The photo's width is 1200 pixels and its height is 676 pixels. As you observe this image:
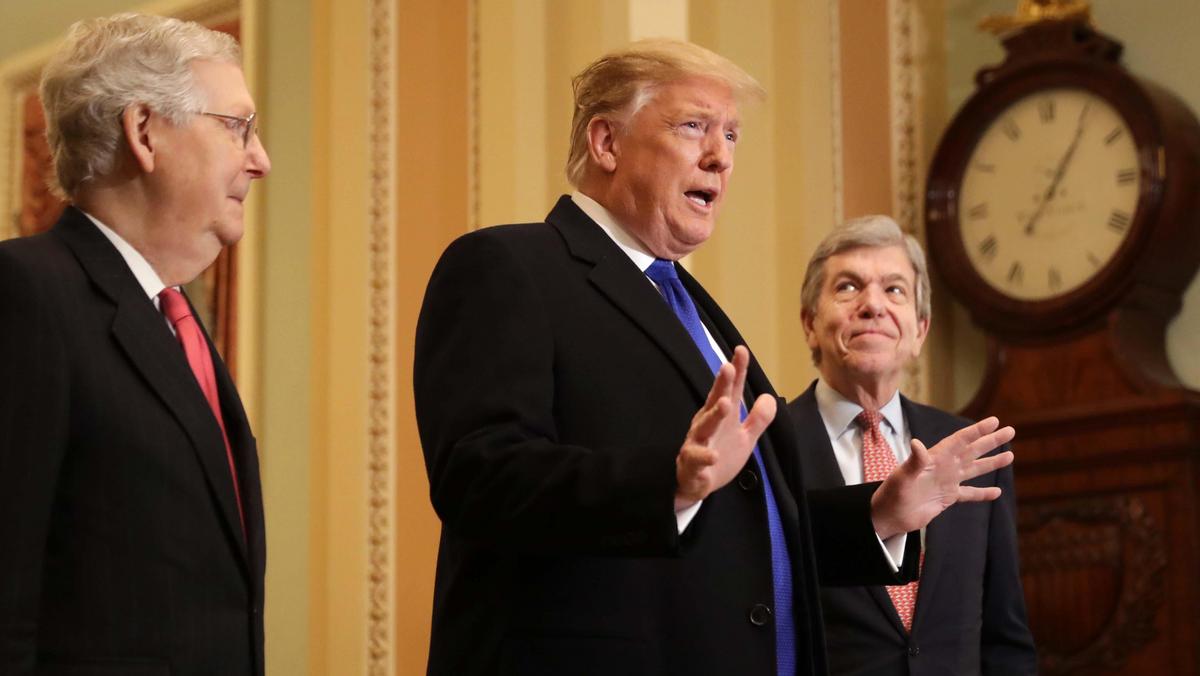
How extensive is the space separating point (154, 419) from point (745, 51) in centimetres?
357

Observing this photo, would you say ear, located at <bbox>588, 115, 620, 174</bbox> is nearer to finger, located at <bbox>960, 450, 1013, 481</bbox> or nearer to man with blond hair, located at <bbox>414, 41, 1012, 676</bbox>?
man with blond hair, located at <bbox>414, 41, 1012, 676</bbox>

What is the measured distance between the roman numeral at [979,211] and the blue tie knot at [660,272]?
116 inches

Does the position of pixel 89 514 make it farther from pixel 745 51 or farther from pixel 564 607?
pixel 745 51

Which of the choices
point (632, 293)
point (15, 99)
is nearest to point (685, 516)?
point (632, 293)

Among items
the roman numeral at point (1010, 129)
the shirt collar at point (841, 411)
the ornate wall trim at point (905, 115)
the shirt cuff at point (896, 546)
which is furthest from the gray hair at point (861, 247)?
the ornate wall trim at point (905, 115)

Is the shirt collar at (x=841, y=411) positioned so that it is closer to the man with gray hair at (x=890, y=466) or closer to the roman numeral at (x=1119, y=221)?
the man with gray hair at (x=890, y=466)

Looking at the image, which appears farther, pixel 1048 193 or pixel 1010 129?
pixel 1010 129

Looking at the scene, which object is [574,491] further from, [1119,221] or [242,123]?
[1119,221]

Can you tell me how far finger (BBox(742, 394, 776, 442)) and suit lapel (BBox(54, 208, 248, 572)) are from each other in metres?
0.66

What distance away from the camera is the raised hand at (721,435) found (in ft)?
5.98

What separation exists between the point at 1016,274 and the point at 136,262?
11.5ft

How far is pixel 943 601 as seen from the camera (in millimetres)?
3059

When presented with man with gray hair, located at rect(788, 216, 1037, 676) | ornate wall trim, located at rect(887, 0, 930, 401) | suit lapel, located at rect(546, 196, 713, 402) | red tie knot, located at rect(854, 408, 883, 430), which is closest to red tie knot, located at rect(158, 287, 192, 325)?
suit lapel, located at rect(546, 196, 713, 402)

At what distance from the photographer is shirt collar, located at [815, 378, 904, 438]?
3.22m
